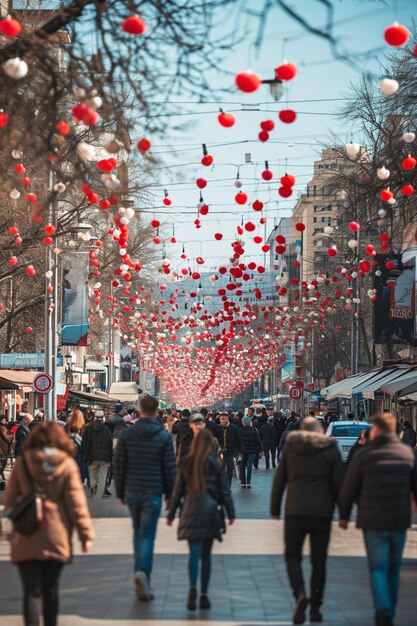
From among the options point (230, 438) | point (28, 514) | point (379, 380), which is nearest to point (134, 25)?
point (28, 514)

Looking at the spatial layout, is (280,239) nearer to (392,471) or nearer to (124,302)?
(392,471)

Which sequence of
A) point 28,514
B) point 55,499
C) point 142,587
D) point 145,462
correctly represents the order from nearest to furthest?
point 28,514 < point 55,499 < point 142,587 < point 145,462

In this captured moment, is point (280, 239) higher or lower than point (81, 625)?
higher

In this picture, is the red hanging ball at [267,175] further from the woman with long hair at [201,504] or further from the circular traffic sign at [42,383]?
the circular traffic sign at [42,383]

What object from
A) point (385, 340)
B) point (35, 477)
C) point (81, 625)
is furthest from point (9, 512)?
point (385, 340)

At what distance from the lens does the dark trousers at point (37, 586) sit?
9.20 m

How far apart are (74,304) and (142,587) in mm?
33463

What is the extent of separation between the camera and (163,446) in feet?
42.6

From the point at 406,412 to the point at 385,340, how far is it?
270 centimetres

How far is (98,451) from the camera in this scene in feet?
86.6

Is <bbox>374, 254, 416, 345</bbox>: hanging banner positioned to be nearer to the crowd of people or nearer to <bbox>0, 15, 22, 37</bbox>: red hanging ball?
the crowd of people

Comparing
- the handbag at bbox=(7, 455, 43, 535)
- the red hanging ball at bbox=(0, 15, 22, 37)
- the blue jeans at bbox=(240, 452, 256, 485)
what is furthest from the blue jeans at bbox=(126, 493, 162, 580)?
the blue jeans at bbox=(240, 452, 256, 485)

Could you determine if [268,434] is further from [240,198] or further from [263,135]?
[263,135]

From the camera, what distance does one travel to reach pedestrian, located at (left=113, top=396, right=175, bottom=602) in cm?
1272
